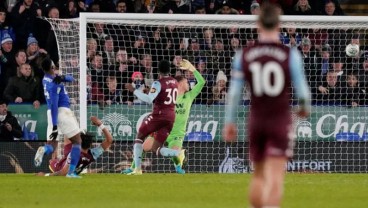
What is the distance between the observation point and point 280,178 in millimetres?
10133

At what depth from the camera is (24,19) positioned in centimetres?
2494

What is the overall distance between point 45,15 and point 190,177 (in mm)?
7239

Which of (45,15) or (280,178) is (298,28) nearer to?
(45,15)

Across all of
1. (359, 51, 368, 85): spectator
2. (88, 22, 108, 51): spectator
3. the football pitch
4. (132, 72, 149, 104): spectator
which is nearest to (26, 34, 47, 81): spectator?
(88, 22, 108, 51): spectator

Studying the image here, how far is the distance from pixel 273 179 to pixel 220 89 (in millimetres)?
13044

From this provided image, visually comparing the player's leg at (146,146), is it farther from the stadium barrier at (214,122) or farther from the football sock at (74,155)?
the football sock at (74,155)

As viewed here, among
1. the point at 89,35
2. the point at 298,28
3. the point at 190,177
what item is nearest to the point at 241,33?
the point at 298,28

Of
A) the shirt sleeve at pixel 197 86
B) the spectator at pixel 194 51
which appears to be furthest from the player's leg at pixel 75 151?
the spectator at pixel 194 51

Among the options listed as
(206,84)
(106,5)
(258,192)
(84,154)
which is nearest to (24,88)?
(106,5)

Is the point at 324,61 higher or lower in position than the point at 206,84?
higher

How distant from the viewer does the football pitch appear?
14.2 metres

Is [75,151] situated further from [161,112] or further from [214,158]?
[214,158]

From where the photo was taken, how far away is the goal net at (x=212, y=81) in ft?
73.4

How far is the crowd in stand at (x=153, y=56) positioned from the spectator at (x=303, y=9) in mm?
1411
